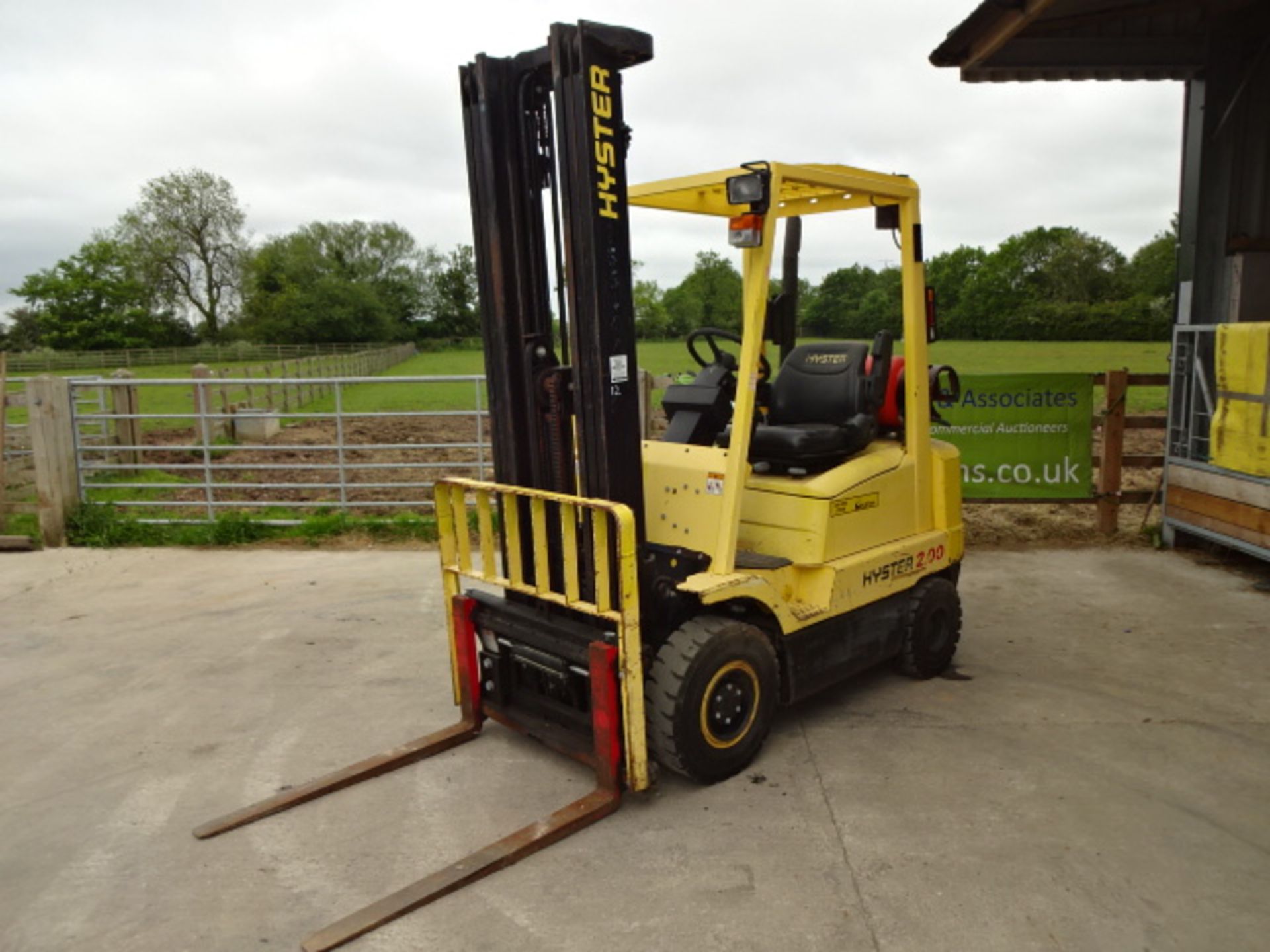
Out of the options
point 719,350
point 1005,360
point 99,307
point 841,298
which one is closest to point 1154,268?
point 1005,360

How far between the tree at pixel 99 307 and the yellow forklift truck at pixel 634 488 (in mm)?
69297

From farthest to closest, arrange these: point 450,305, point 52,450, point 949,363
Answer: point 450,305 → point 949,363 → point 52,450

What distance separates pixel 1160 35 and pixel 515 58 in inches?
312

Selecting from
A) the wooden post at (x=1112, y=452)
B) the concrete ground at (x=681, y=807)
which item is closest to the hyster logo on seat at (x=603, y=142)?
the concrete ground at (x=681, y=807)

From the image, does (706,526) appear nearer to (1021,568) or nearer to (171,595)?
(1021,568)

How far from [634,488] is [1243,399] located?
5985mm

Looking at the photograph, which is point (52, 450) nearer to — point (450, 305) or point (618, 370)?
point (618, 370)

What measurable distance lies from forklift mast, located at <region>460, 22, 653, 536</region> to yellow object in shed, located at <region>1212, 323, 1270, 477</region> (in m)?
5.81

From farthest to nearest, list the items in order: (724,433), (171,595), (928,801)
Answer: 1. (171,595)
2. (724,433)
3. (928,801)

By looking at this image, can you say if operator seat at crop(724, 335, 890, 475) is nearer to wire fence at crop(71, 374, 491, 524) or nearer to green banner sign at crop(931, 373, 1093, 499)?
wire fence at crop(71, 374, 491, 524)

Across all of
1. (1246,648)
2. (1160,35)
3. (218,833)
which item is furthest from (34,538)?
(1160,35)

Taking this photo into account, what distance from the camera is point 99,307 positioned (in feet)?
220

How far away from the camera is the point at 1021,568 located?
8.12 m

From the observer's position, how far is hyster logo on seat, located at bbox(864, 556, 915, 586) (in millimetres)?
4961
